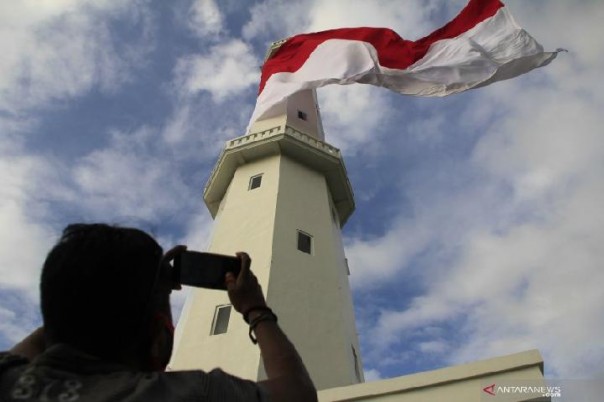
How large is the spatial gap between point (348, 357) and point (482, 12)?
937 centimetres

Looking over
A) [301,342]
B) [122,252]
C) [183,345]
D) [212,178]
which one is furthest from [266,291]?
[122,252]

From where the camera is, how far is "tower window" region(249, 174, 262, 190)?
1712 cm

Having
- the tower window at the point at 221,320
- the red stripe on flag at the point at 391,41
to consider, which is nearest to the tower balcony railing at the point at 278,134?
the red stripe on flag at the point at 391,41

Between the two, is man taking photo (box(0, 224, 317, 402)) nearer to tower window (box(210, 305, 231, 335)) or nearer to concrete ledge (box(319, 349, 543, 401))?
concrete ledge (box(319, 349, 543, 401))

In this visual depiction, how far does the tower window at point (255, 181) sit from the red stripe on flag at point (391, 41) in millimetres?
4456

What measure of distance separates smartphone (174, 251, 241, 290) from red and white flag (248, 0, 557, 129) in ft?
30.4

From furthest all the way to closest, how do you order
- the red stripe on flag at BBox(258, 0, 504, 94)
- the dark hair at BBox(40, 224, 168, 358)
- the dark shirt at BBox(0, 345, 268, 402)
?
the red stripe on flag at BBox(258, 0, 504, 94), the dark hair at BBox(40, 224, 168, 358), the dark shirt at BBox(0, 345, 268, 402)

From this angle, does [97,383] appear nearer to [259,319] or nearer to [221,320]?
[259,319]

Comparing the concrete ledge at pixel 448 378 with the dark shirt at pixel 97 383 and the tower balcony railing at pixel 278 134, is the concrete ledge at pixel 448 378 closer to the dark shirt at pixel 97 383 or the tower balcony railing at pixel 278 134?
the dark shirt at pixel 97 383

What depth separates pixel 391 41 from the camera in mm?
→ 12688

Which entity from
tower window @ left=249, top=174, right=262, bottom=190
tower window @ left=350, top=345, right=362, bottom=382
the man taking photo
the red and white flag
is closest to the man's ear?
the man taking photo

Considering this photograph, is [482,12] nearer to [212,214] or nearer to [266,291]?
[266,291]

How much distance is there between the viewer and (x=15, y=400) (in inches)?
61.1

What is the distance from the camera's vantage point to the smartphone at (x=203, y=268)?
2.11m
